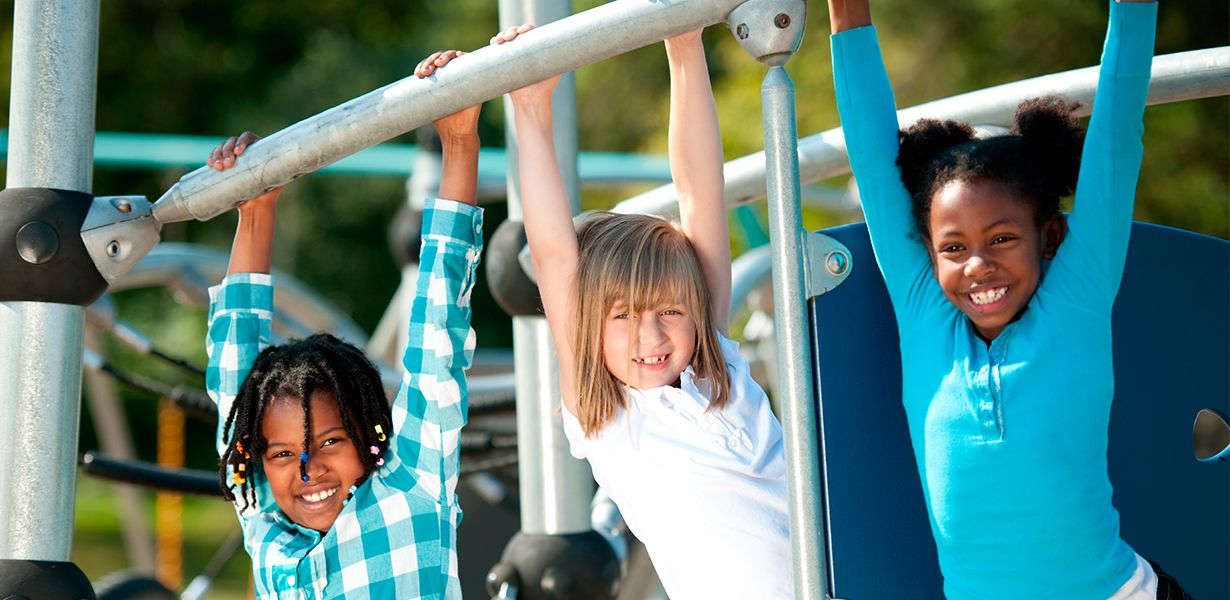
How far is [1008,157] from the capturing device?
50.5 inches

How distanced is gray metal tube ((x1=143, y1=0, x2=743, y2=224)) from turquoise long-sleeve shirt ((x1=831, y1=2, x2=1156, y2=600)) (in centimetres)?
35

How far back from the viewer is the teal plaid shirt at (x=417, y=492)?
4.87ft

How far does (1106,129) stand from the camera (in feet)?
3.98

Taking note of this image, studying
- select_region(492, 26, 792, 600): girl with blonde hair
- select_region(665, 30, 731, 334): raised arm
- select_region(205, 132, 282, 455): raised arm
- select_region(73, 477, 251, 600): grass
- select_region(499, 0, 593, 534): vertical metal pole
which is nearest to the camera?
select_region(492, 26, 792, 600): girl with blonde hair

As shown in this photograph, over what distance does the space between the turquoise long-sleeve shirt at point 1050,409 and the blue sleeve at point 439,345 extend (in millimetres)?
476

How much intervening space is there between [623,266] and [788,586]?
0.35 m

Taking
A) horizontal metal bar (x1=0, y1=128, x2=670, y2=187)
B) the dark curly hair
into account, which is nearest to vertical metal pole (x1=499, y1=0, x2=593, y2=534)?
the dark curly hair

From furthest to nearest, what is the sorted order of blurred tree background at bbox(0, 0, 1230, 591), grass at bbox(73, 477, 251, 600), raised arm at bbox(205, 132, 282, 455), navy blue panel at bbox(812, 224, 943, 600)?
grass at bbox(73, 477, 251, 600) < blurred tree background at bbox(0, 0, 1230, 591) < raised arm at bbox(205, 132, 282, 455) < navy blue panel at bbox(812, 224, 943, 600)

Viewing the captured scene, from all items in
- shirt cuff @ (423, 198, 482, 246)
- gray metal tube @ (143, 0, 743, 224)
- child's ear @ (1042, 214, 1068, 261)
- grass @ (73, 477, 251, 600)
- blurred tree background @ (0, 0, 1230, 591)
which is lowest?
grass @ (73, 477, 251, 600)

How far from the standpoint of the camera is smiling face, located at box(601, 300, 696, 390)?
56.6 inches

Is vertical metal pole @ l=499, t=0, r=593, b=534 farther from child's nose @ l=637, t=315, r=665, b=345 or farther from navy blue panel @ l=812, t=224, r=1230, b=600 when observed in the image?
navy blue panel @ l=812, t=224, r=1230, b=600

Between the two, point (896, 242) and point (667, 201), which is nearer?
point (896, 242)

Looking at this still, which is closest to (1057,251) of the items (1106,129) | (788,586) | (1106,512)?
(1106,129)

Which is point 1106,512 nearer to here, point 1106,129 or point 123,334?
point 1106,129
